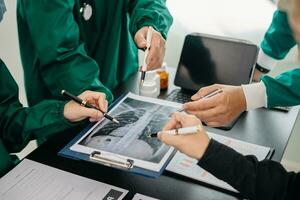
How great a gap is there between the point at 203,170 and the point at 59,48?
493mm

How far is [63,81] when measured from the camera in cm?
104

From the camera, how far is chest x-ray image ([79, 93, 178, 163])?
2.83 ft

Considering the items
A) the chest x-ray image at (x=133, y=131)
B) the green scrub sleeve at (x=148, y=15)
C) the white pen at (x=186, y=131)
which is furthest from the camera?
the green scrub sleeve at (x=148, y=15)

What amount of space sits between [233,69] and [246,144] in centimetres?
32

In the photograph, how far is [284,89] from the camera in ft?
3.33

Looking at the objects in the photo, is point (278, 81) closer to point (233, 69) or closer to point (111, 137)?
point (233, 69)

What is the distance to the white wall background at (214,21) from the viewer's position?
1.64 m

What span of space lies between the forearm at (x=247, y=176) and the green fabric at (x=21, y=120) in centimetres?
41

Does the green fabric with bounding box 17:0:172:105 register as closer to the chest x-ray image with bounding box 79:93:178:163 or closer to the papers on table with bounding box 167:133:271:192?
the chest x-ray image with bounding box 79:93:178:163

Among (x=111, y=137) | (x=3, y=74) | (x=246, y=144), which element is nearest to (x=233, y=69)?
(x=246, y=144)

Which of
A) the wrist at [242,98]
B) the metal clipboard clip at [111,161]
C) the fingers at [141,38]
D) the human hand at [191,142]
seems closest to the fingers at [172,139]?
the human hand at [191,142]

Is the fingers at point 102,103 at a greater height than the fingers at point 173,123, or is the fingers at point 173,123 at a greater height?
the fingers at point 173,123

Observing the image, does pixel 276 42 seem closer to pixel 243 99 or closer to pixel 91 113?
pixel 243 99

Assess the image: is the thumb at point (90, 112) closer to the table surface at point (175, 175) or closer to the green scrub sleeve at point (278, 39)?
the table surface at point (175, 175)
